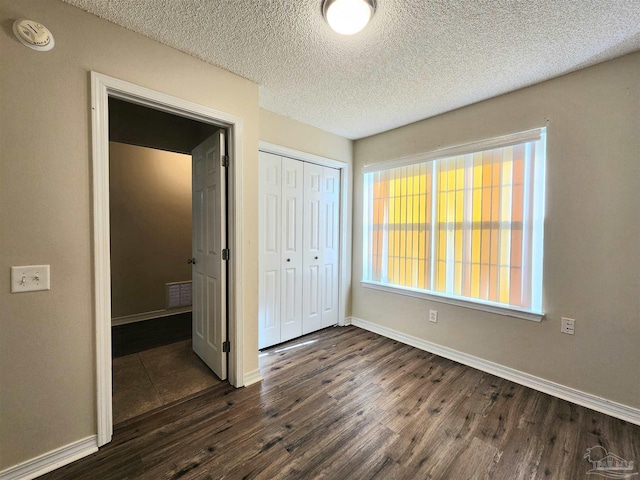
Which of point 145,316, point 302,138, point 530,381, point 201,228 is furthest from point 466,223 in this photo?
point 145,316

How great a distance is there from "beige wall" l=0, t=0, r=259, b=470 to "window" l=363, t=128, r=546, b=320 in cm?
258

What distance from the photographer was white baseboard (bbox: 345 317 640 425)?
1.76 metres

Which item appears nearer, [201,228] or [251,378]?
[251,378]

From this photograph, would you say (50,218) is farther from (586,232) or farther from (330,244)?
(586,232)

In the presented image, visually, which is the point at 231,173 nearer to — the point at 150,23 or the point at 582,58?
the point at 150,23

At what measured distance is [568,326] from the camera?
1.97 metres

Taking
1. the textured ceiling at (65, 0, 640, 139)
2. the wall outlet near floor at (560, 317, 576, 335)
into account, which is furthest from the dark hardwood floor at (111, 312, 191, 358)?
the wall outlet near floor at (560, 317, 576, 335)

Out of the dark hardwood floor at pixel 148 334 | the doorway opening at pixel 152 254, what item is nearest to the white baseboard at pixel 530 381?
the doorway opening at pixel 152 254

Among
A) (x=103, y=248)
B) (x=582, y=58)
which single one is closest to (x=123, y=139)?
(x=103, y=248)

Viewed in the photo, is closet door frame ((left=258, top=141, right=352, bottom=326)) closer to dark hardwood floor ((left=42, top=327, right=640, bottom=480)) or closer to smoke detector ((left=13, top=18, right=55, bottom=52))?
dark hardwood floor ((left=42, top=327, right=640, bottom=480))

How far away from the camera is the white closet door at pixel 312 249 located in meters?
3.04

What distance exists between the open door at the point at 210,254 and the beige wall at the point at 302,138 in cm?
64

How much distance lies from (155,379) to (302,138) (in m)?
2.69

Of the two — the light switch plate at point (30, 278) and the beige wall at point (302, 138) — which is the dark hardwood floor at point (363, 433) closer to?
the light switch plate at point (30, 278)
